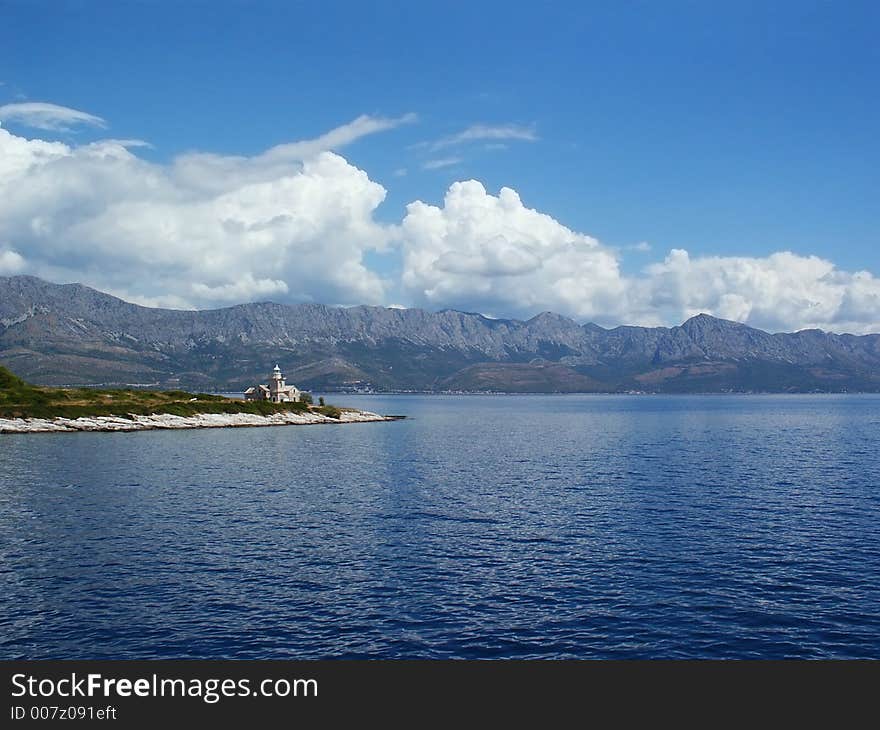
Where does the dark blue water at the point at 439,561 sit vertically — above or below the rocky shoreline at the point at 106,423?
below

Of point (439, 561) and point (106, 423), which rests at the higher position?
point (106, 423)

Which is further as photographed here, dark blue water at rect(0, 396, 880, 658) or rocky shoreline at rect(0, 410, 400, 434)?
rocky shoreline at rect(0, 410, 400, 434)

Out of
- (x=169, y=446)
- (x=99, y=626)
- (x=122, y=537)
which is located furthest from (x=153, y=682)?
(x=169, y=446)

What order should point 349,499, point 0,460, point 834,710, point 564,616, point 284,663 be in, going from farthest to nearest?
point 0,460, point 349,499, point 564,616, point 284,663, point 834,710

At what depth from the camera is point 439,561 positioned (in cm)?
4988

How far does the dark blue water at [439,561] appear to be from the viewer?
1374 inches

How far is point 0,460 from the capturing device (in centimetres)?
10688

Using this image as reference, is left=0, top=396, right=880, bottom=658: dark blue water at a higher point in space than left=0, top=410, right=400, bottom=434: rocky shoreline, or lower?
lower

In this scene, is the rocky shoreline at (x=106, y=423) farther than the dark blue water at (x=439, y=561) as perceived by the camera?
Yes

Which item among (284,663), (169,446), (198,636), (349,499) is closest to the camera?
(284,663)

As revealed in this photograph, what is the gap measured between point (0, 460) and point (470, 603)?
9734cm

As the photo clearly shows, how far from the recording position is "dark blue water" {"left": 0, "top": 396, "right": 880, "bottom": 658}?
3491 centimetres

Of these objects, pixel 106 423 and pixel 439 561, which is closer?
pixel 439 561

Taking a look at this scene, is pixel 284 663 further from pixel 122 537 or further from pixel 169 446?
pixel 169 446
